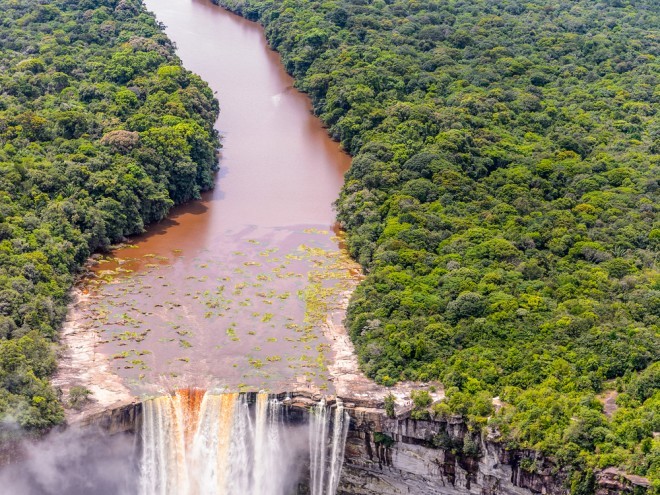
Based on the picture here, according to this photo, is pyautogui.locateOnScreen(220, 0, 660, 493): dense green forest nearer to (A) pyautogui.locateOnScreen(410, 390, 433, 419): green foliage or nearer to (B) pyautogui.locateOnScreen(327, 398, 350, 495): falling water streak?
(A) pyautogui.locateOnScreen(410, 390, 433, 419): green foliage

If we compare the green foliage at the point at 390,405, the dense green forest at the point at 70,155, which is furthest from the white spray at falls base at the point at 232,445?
the dense green forest at the point at 70,155

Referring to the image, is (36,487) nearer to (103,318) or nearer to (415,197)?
(103,318)

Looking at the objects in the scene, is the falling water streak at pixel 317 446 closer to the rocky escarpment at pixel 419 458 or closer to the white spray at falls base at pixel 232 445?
the white spray at falls base at pixel 232 445

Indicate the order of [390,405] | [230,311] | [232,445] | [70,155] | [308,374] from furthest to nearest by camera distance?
[70,155]
[230,311]
[308,374]
[232,445]
[390,405]

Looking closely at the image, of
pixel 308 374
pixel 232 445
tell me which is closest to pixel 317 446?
pixel 232 445

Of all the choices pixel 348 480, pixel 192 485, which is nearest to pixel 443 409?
pixel 348 480

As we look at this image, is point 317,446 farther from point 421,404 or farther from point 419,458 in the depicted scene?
point 421,404
